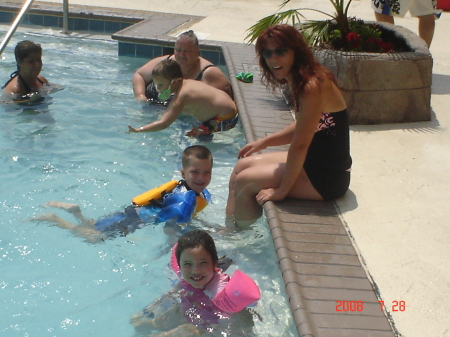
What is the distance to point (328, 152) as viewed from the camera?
382 cm

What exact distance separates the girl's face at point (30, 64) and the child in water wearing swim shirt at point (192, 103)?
1.52 m

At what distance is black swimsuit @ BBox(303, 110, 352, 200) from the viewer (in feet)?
12.5

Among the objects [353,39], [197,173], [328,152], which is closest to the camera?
[328,152]

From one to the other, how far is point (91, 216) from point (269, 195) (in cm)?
166

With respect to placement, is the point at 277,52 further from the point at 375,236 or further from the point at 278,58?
the point at 375,236

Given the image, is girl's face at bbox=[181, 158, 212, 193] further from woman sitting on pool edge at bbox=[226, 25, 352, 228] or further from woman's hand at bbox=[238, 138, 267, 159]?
woman's hand at bbox=[238, 138, 267, 159]

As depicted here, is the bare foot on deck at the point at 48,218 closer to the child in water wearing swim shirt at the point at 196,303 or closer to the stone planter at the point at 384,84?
the child in water wearing swim shirt at the point at 196,303

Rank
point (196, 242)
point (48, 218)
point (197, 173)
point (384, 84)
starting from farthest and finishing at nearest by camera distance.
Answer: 1. point (384, 84)
2. point (48, 218)
3. point (197, 173)
4. point (196, 242)

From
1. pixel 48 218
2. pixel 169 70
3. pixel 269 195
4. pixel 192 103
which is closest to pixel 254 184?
pixel 269 195

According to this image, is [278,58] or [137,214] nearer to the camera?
[278,58]

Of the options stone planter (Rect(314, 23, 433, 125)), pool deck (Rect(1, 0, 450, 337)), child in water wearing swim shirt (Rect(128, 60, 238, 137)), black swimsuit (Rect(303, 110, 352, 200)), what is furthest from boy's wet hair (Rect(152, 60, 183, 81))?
black swimsuit (Rect(303, 110, 352, 200))

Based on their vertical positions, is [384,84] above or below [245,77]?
above

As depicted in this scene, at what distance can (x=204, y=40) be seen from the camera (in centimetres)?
874

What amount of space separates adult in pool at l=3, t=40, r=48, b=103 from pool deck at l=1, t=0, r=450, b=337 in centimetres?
239
